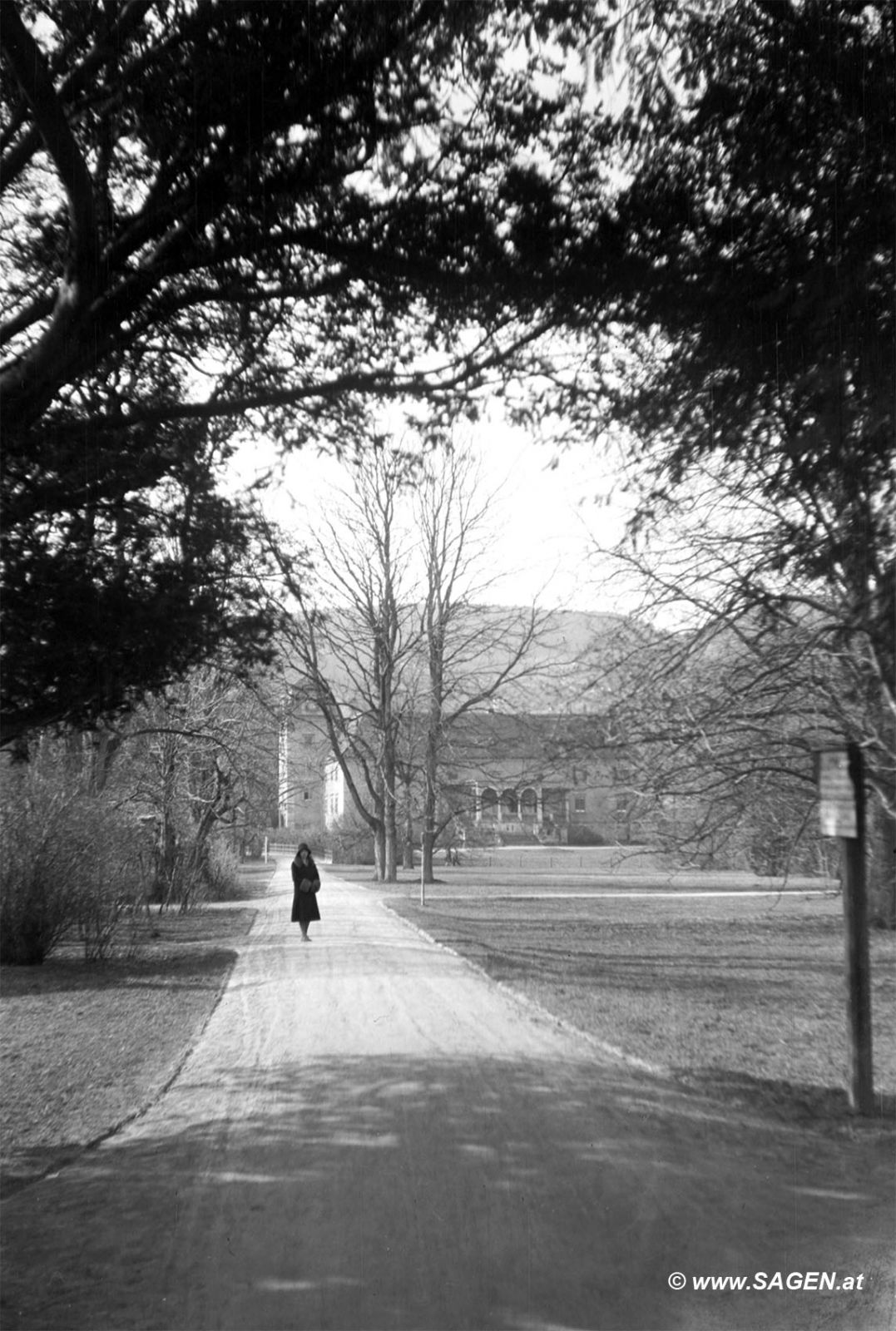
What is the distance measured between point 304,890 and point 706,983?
693 centimetres

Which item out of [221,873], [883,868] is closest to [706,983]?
[883,868]

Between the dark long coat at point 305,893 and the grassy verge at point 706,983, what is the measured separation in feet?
6.83

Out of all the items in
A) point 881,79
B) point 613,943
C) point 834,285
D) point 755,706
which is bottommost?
point 613,943

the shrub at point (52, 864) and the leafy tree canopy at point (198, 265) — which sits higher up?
the leafy tree canopy at point (198, 265)

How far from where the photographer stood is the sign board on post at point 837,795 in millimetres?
7477

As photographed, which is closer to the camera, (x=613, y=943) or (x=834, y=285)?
(x=834, y=285)

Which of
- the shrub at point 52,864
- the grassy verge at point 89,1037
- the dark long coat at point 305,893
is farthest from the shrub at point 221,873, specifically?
the shrub at point 52,864

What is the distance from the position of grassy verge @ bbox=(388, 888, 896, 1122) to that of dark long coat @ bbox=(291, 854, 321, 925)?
6.83 feet

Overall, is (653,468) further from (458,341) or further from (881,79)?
(881,79)

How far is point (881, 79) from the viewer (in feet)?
20.4

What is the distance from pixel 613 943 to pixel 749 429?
1433 centimetres

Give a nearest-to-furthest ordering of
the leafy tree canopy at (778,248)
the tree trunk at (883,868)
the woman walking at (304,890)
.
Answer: the leafy tree canopy at (778,248) → the woman walking at (304,890) → the tree trunk at (883,868)

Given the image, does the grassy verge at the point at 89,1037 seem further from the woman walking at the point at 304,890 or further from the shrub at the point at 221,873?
the shrub at the point at 221,873

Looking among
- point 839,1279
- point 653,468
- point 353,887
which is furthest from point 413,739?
point 839,1279
